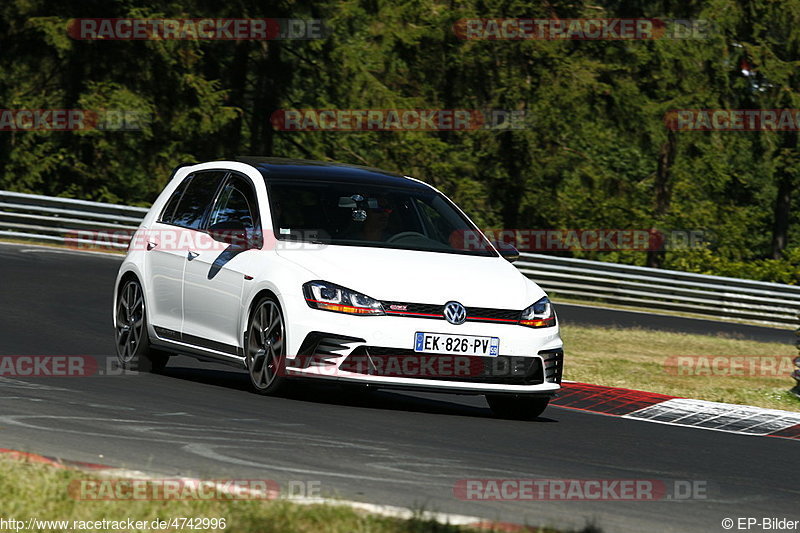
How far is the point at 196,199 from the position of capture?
11.0m

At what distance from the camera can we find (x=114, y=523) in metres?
5.05

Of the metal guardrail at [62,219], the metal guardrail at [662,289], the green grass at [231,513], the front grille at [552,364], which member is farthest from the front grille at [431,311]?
the metal guardrail at [662,289]

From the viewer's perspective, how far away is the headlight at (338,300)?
8969 mm

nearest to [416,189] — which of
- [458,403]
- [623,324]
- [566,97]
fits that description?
[458,403]

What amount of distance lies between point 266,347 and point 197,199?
79.7 inches

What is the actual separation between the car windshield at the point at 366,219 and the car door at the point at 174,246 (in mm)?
943

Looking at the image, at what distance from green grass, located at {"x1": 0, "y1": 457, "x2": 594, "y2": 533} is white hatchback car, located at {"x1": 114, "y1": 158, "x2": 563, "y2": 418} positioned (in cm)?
349

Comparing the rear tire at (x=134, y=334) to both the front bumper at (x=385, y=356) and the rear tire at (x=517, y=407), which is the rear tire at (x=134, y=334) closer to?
the front bumper at (x=385, y=356)

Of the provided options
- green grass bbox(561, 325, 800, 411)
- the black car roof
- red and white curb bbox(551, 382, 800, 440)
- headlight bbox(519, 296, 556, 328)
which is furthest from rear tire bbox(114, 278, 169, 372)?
green grass bbox(561, 325, 800, 411)

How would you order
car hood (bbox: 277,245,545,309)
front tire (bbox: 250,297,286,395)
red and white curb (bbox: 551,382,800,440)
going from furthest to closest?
red and white curb (bbox: 551,382,800,440) < front tire (bbox: 250,297,286,395) < car hood (bbox: 277,245,545,309)

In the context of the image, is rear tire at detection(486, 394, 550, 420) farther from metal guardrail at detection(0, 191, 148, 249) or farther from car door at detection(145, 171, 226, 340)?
metal guardrail at detection(0, 191, 148, 249)

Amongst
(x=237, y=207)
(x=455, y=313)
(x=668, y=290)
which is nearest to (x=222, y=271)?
(x=237, y=207)

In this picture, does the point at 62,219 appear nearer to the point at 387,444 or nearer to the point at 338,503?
the point at 387,444

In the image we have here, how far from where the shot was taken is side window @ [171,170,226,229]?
35.3 feet
